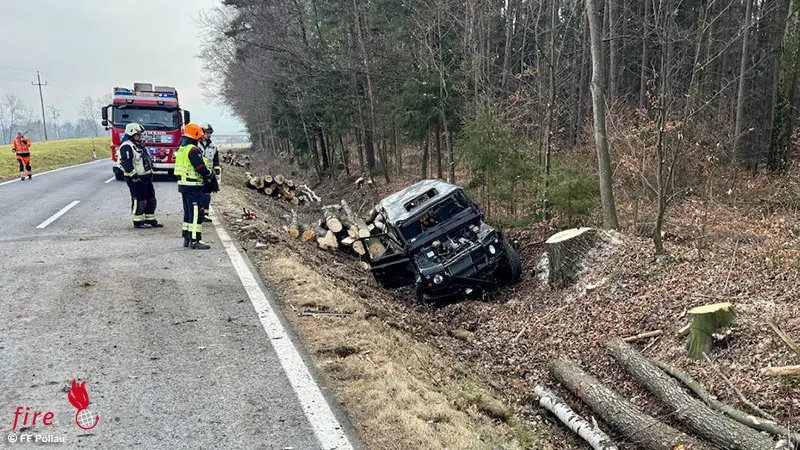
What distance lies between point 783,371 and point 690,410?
0.81 m

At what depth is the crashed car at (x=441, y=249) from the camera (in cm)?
884

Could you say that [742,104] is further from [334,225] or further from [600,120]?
[334,225]

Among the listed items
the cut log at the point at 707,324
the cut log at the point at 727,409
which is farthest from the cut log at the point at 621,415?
the cut log at the point at 707,324

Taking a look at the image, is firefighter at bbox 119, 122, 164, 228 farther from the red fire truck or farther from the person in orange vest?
the person in orange vest

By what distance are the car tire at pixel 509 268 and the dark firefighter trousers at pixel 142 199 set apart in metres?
6.59

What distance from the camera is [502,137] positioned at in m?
13.2

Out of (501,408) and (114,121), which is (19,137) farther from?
(501,408)

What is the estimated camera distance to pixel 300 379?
3955mm

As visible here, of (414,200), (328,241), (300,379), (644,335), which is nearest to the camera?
(300,379)

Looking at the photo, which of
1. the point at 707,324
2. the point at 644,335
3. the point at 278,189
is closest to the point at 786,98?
the point at 644,335

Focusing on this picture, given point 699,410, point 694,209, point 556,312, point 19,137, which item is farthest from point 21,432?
point 19,137

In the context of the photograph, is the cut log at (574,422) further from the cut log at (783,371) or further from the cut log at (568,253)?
the cut log at (568,253)

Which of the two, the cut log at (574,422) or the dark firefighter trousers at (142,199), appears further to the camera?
the dark firefighter trousers at (142,199)

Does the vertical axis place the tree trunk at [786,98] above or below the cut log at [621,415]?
above
